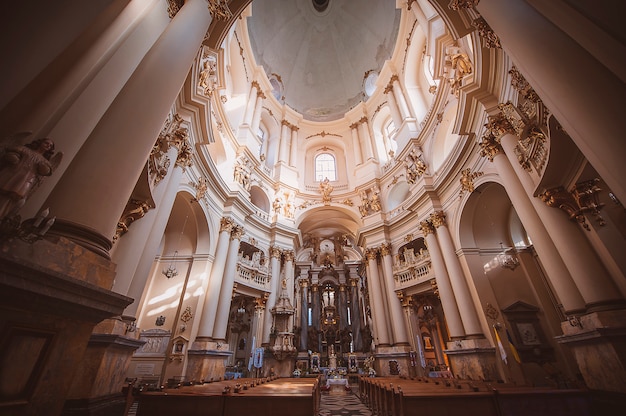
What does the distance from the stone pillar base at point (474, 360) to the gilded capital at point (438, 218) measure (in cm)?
463

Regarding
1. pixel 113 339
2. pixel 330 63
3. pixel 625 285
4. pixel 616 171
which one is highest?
pixel 330 63

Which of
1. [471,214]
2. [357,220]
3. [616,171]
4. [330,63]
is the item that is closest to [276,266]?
[357,220]

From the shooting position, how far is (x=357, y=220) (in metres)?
17.5

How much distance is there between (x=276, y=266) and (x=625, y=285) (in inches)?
505

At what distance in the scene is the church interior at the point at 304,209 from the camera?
6.96 feet

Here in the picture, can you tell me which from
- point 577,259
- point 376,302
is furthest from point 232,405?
point 376,302

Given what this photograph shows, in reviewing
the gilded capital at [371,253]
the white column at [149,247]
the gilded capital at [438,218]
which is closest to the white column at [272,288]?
the gilded capital at [371,253]

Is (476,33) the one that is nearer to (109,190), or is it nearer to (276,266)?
(109,190)

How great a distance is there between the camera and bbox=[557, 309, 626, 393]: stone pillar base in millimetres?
4266

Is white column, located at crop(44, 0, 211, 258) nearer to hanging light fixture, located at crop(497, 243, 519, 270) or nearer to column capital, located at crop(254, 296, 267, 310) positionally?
column capital, located at crop(254, 296, 267, 310)

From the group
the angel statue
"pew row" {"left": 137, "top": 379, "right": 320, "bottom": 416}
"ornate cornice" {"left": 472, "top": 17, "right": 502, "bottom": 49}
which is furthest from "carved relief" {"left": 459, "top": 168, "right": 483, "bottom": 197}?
the angel statue

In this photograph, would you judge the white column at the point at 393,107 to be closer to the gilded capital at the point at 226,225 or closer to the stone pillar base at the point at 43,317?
the gilded capital at the point at 226,225

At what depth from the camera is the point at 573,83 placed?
3326 millimetres

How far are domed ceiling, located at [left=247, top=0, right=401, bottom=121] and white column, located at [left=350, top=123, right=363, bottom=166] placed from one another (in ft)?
9.44
